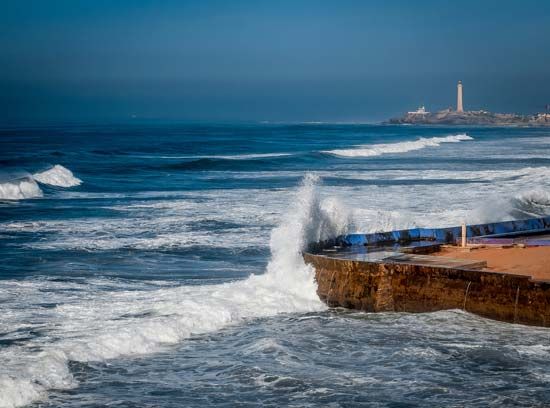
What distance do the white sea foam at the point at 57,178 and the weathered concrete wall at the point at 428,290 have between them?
28.5 m

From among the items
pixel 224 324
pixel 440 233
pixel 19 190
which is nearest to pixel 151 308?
pixel 224 324

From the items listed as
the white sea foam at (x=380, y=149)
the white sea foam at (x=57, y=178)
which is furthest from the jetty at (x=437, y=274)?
the white sea foam at (x=380, y=149)

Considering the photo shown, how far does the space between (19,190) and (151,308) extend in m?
23.8

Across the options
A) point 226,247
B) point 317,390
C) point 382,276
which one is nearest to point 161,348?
point 317,390

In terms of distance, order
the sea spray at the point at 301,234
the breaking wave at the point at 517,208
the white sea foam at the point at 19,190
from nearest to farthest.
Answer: the sea spray at the point at 301,234
the breaking wave at the point at 517,208
the white sea foam at the point at 19,190

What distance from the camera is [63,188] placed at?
40.0 m

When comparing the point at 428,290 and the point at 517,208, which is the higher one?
the point at 517,208

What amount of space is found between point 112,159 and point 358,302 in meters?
48.7

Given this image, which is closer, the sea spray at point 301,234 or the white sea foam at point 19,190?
the sea spray at point 301,234

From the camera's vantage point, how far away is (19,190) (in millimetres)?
36250

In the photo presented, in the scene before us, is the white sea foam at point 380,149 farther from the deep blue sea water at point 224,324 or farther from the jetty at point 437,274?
the jetty at point 437,274

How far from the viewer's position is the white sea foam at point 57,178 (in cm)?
4194

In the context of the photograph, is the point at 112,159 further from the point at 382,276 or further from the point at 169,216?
the point at 382,276

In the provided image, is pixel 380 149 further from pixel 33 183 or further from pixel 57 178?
pixel 33 183
